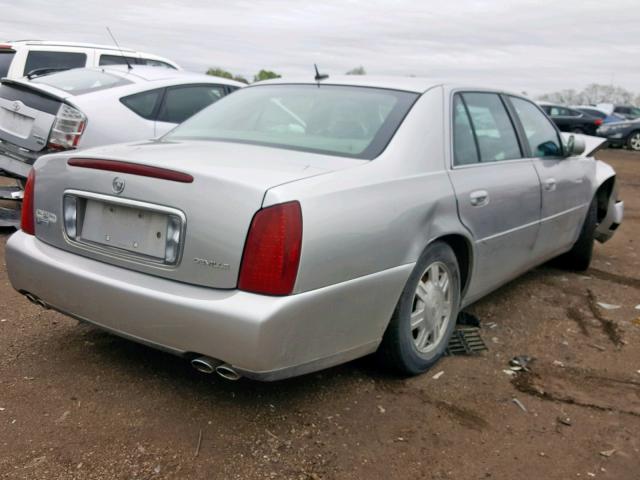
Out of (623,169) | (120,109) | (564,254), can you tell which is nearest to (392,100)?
(564,254)

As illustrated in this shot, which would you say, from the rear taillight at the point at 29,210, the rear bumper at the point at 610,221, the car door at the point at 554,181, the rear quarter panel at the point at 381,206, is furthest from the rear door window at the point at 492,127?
the rear taillight at the point at 29,210

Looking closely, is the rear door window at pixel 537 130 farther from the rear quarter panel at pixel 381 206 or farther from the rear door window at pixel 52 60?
the rear door window at pixel 52 60

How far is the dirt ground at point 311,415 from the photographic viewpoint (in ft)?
8.36

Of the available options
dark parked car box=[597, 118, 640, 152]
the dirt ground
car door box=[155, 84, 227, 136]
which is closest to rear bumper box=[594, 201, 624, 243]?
the dirt ground

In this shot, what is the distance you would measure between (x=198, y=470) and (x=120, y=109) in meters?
4.33

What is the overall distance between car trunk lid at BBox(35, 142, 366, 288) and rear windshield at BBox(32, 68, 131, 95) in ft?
10.6

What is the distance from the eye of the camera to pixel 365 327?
2846 mm

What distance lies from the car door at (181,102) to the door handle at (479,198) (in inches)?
143

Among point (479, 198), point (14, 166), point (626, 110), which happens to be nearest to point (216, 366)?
point (479, 198)

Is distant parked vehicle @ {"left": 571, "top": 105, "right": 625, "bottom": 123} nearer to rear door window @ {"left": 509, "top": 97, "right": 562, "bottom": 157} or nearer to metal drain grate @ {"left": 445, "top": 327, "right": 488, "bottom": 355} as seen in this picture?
rear door window @ {"left": 509, "top": 97, "right": 562, "bottom": 157}

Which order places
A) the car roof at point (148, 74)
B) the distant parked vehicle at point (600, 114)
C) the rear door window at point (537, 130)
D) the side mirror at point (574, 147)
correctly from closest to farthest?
the rear door window at point (537, 130) < the side mirror at point (574, 147) < the car roof at point (148, 74) < the distant parked vehicle at point (600, 114)

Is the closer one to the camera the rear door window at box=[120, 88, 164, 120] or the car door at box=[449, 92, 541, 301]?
the car door at box=[449, 92, 541, 301]

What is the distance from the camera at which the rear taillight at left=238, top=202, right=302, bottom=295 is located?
2.44 metres

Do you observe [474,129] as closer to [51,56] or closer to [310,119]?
[310,119]
